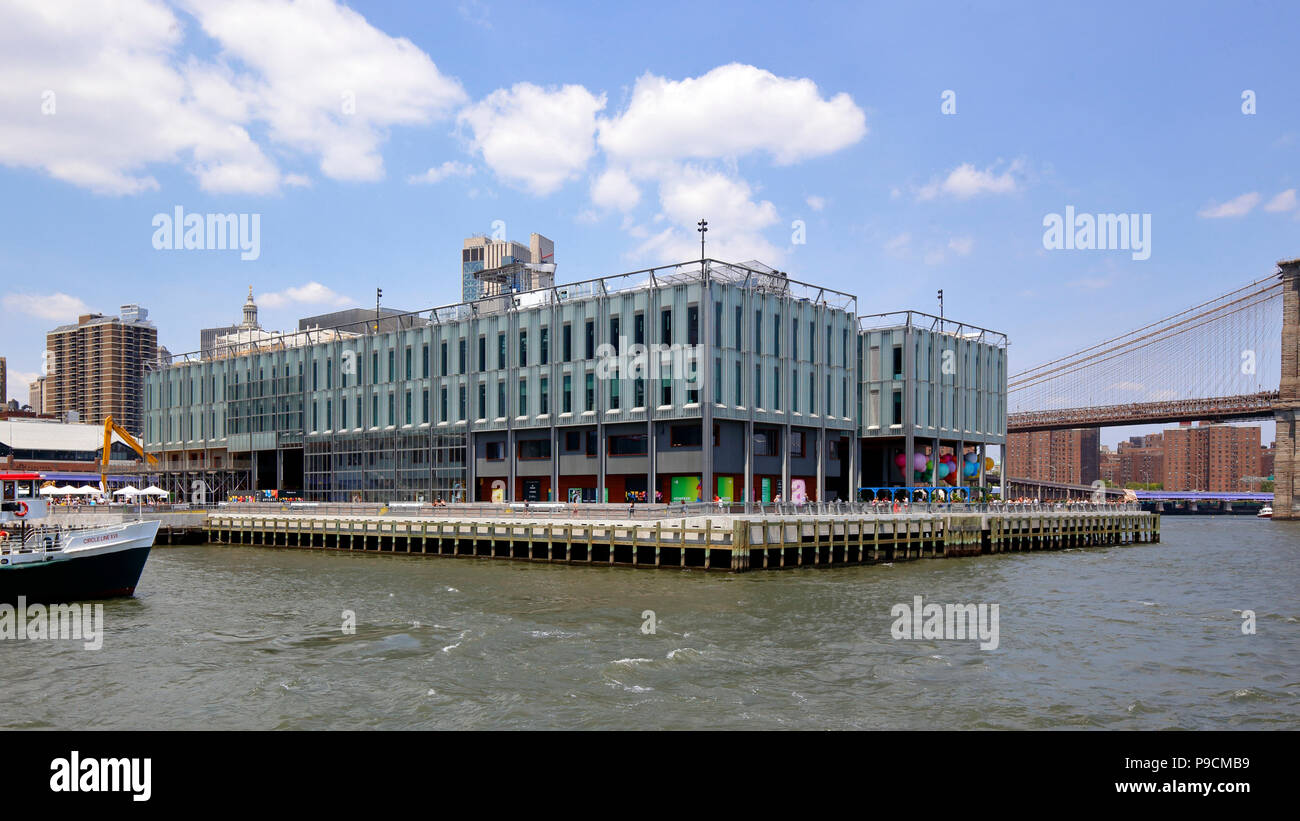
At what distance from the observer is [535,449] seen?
77188mm

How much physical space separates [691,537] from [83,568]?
2642 centimetres

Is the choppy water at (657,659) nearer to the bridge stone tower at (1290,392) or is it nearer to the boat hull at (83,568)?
the boat hull at (83,568)

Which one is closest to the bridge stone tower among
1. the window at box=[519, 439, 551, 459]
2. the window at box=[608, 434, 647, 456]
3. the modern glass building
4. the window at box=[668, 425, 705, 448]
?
the modern glass building

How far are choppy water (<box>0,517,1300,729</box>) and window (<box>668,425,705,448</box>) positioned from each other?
2450 centimetres

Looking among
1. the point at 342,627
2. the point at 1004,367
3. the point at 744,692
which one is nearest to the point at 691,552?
the point at 342,627

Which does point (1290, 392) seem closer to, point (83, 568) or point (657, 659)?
point (657, 659)

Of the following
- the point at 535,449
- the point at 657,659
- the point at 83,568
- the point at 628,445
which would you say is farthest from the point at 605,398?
the point at 657,659

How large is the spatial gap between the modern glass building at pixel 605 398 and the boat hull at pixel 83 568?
34.4m

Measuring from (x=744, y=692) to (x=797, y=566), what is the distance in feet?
96.3

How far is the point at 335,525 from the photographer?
67438 mm

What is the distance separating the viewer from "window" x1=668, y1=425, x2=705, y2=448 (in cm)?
6725

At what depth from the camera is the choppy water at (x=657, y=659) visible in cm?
1928

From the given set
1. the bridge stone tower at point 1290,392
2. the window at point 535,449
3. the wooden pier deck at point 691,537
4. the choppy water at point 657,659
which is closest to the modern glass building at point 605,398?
the window at point 535,449
